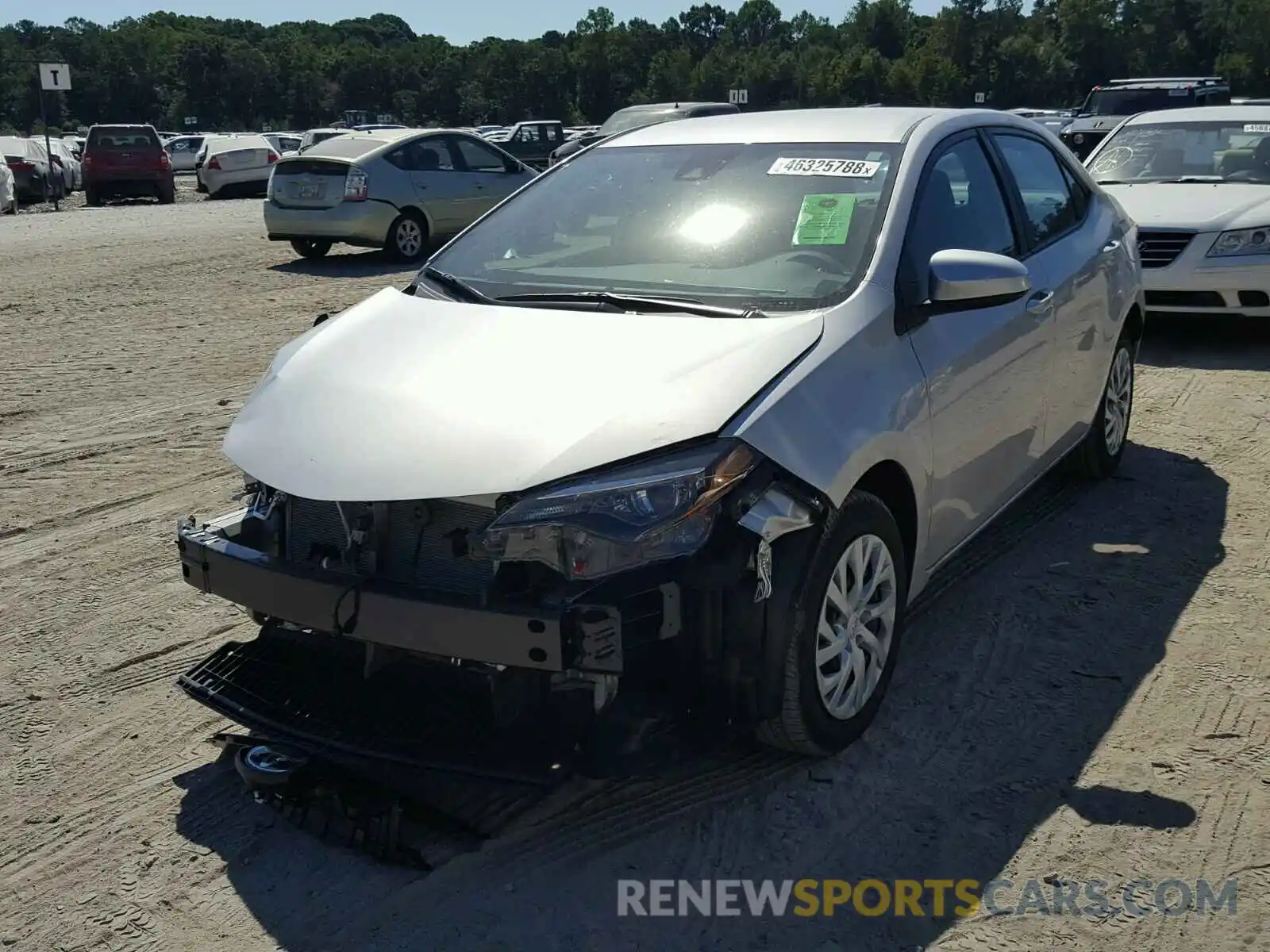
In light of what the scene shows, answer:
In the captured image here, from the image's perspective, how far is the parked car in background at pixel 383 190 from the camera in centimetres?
1477

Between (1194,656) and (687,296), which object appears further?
(1194,656)

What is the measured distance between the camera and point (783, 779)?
3.65 metres

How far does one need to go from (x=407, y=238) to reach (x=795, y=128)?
1112 centimetres

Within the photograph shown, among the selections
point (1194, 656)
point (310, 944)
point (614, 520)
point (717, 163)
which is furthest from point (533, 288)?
point (1194, 656)

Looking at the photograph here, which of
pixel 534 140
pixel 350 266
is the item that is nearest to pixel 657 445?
pixel 350 266

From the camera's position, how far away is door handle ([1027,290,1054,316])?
4.81 m

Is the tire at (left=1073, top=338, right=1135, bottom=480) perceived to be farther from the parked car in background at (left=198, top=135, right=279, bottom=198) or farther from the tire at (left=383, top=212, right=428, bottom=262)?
the parked car in background at (left=198, top=135, right=279, bottom=198)

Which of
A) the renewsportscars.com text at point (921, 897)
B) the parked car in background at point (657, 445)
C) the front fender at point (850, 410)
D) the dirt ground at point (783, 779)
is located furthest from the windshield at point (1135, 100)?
the renewsportscars.com text at point (921, 897)

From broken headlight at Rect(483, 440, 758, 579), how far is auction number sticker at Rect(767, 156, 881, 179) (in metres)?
1.59

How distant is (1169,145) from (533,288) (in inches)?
316

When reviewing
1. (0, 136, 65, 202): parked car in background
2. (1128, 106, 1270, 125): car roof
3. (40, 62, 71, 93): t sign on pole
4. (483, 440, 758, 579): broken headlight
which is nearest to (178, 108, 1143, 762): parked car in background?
(483, 440, 758, 579): broken headlight

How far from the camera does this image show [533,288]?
426 cm

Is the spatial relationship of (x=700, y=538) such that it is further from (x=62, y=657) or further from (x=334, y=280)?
(x=334, y=280)

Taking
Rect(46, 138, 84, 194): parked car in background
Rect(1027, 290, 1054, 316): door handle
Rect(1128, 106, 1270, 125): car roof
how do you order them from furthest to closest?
Rect(46, 138, 84, 194): parked car in background, Rect(1128, 106, 1270, 125): car roof, Rect(1027, 290, 1054, 316): door handle
